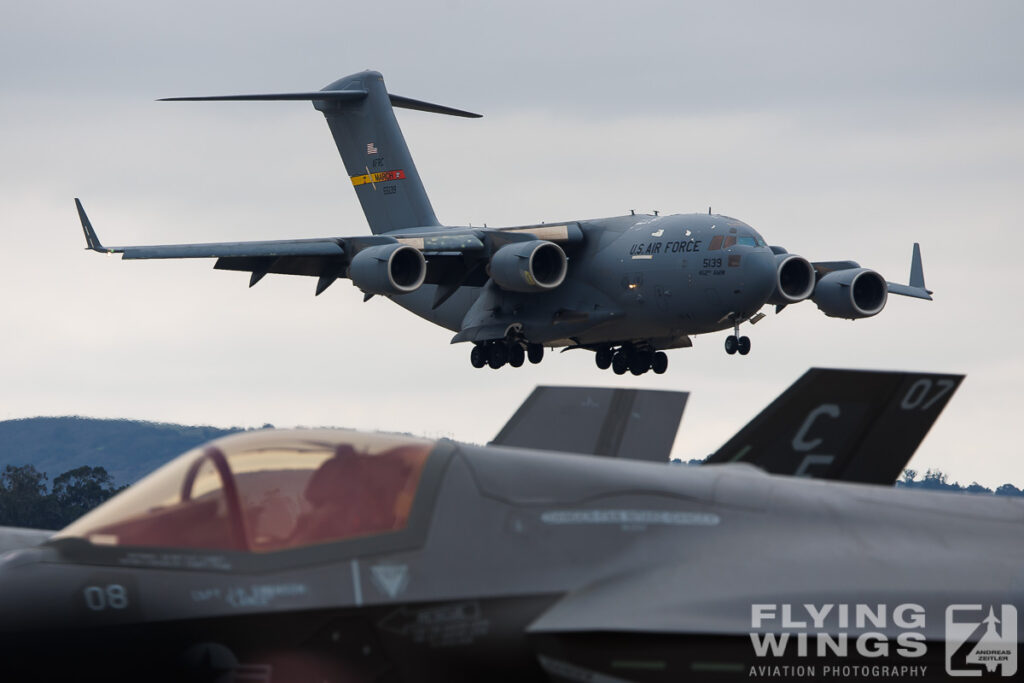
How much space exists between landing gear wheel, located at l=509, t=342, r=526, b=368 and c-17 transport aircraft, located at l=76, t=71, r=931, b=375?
4 cm

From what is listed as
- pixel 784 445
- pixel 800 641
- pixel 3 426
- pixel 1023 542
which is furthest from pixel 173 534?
pixel 3 426

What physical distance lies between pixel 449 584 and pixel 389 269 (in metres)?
29.6

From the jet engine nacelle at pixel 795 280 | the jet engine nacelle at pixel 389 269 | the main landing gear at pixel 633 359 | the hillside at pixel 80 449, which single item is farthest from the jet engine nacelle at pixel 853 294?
the hillside at pixel 80 449

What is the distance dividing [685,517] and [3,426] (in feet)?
422

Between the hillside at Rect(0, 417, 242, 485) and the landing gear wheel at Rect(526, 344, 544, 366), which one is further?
the hillside at Rect(0, 417, 242, 485)

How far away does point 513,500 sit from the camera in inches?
264

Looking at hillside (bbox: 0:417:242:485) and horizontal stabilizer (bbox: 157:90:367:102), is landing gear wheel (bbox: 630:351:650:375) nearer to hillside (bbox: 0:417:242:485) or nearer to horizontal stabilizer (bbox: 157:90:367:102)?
horizontal stabilizer (bbox: 157:90:367:102)

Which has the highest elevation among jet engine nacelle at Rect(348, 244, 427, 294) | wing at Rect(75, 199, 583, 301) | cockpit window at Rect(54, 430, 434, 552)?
wing at Rect(75, 199, 583, 301)

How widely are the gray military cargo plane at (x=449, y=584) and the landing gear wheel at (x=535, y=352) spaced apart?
116ft

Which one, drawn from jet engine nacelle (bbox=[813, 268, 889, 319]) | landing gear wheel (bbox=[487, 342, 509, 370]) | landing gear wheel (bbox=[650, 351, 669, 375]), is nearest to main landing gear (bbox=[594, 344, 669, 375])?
landing gear wheel (bbox=[650, 351, 669, 375])

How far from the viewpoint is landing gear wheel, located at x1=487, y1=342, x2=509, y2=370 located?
41.9 metres

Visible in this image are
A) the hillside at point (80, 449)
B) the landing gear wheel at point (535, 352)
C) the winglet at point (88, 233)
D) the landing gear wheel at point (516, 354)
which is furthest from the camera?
the hillside at point (80, 449)

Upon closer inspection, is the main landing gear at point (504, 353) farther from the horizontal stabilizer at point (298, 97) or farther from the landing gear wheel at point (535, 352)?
the horizontal stabilizer at point (298, 97)

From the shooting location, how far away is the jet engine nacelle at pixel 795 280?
3675 centimetres
